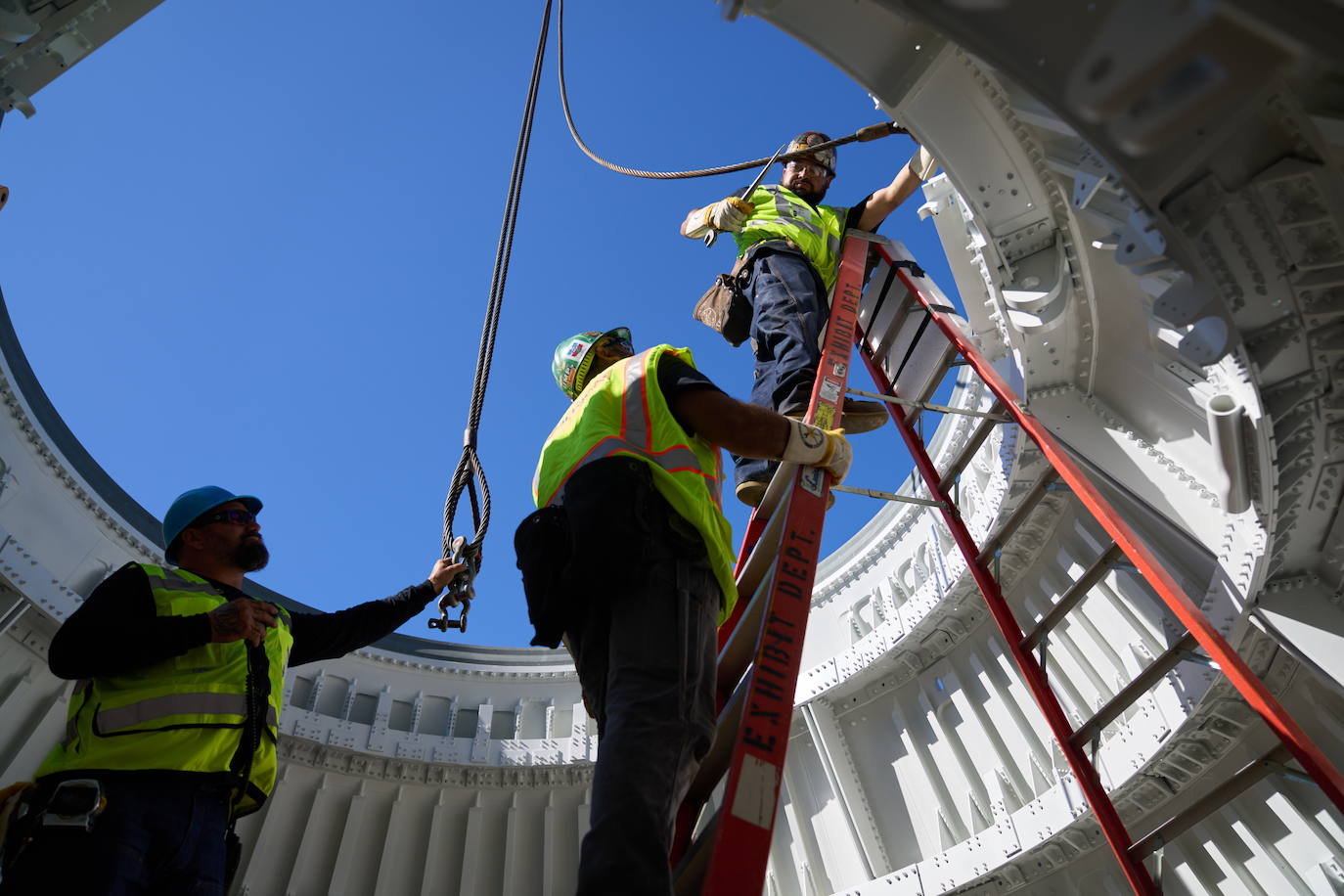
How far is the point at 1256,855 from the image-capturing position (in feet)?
22.1

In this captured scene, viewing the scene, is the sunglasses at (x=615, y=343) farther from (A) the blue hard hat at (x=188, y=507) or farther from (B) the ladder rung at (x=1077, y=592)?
(B) the ladder rung at (x=1077, y=592)

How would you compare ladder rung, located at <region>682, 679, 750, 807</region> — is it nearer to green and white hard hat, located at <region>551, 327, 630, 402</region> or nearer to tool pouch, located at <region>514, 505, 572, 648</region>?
tool pouch, located at <region>514, 505, 572, 648</region>

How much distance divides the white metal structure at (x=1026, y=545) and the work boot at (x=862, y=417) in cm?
110

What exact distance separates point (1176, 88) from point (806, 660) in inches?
435

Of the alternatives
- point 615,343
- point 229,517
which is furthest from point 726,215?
point 229,517

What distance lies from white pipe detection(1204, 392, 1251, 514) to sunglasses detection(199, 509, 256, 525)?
4884mm

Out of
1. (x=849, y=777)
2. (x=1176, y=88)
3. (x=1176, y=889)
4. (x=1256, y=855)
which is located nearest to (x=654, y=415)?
(x=1176, y=88)

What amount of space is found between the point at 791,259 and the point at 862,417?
4.32ft

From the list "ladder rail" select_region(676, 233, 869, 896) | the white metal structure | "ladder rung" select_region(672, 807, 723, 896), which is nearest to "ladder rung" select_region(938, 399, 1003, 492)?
the white metal structure

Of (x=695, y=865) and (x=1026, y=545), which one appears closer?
(x=695, y=865)

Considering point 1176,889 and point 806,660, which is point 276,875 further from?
point 1176,889

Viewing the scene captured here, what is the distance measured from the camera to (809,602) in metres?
2.85

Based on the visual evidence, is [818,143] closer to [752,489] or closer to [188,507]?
[752,489]

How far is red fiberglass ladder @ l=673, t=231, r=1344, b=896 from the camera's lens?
2.37 meters
